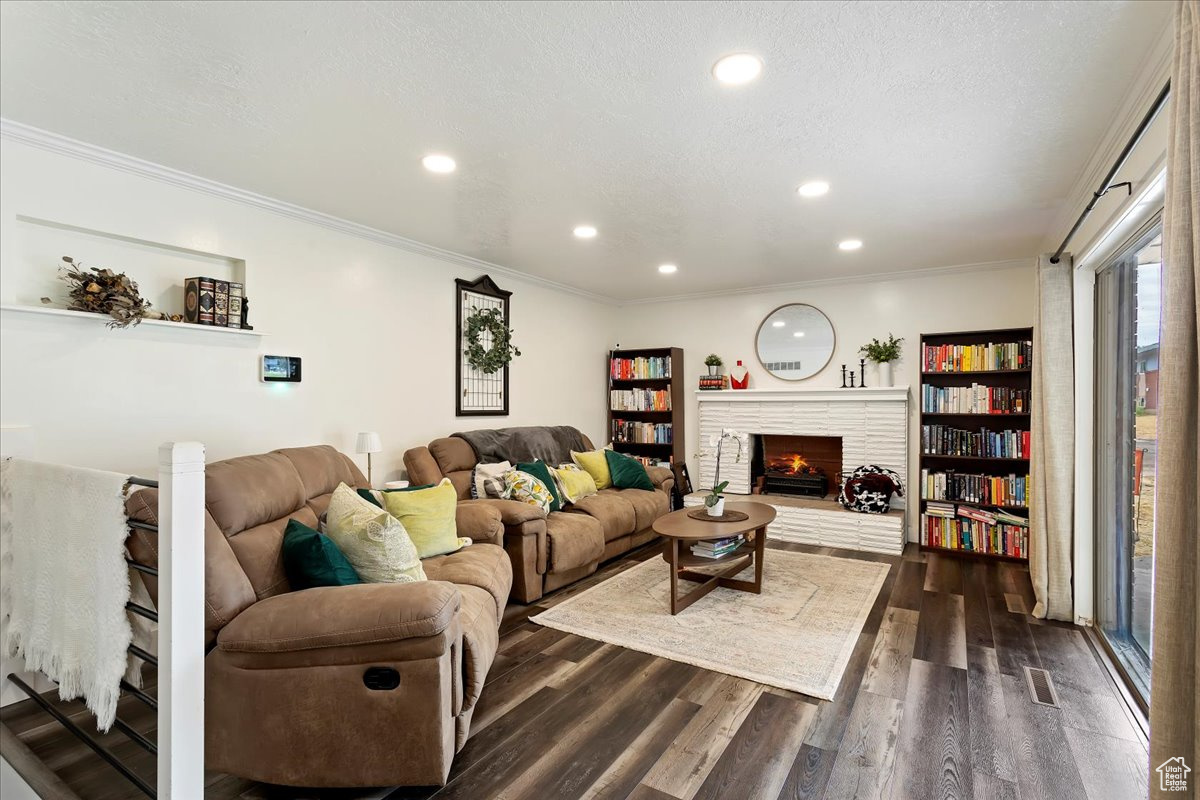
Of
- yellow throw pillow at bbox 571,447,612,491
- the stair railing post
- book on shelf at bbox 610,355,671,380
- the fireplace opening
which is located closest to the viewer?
the stair railing post

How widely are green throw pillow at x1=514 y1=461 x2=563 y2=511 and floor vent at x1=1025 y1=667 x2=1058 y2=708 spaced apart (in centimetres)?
292

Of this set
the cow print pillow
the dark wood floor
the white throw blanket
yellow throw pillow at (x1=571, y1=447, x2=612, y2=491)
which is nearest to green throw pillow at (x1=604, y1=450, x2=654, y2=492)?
yellow throw pillow at (x1=571, y1=447, x2=612, y2=491)

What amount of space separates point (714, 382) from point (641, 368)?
85 cm

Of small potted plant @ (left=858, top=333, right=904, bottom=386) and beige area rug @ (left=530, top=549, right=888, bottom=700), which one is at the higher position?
small potted plant @ (left=858, top=333, right=904, bottom=386)

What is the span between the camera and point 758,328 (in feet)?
19.7

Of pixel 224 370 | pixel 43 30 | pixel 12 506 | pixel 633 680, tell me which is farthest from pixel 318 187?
pixel 633 680

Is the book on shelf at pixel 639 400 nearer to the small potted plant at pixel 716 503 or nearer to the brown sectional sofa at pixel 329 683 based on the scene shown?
the small potted plant at pixel 716 503

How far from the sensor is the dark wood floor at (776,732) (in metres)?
1.96

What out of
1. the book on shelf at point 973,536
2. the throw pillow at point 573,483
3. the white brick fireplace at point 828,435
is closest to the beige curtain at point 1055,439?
the book on shelf at point 973,536

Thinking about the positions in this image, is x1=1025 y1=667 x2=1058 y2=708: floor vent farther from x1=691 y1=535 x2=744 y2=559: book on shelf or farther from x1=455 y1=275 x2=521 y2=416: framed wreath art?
x1=455 y1=275 x2=521 y2=416: framed wreath art

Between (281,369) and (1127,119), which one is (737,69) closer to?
(1127,119)

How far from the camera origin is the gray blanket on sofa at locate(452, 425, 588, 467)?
4.48 m

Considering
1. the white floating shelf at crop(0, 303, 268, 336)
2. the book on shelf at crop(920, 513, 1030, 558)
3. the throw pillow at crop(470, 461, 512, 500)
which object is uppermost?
the white floating shelf at crop(0, 303, 268, 336)

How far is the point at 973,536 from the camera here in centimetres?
482
